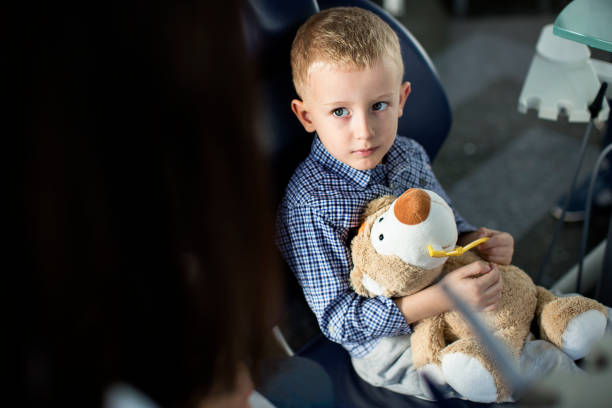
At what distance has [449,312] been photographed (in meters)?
0.75

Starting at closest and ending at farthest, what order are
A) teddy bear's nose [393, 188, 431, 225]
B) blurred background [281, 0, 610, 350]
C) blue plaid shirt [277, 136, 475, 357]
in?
teddy bear's nose [393, 188, 431, 225]
blue plaid shirt [277, 136, 475, 357]
blurred background [281, 0, 610, 350]

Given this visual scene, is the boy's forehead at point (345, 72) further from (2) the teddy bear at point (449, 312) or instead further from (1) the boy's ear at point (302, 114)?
(2) the teddy bear at point (449, 312)

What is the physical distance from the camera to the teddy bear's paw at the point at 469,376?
0.69 meters

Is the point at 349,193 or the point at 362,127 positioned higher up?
the point at 362,127

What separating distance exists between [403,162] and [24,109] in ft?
2.15

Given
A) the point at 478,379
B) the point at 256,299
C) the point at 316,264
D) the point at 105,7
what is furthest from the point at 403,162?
the point at 105,7

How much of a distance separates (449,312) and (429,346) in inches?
2.2

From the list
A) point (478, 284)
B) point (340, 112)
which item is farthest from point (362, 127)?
point (478, 284)

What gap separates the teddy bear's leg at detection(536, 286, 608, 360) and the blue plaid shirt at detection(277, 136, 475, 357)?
0.65 feet

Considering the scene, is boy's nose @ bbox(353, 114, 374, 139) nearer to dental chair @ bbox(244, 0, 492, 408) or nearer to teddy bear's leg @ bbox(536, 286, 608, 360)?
dental chair @ bbox(244, 0, 492, 408)

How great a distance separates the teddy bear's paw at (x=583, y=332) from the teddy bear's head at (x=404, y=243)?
0.63 ft

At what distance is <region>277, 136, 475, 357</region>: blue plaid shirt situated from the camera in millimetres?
767

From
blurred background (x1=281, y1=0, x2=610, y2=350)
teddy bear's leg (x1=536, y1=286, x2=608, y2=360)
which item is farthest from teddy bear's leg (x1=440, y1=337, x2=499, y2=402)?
blurred background (x1=281, y1=0, x2=610, y2=350)

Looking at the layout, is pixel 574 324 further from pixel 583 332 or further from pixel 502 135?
pixel 502 135
